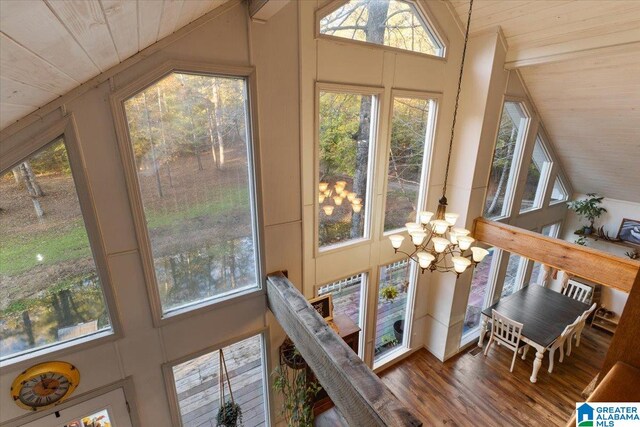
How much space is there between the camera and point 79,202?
2055mm

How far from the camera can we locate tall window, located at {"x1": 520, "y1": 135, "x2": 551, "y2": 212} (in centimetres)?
524

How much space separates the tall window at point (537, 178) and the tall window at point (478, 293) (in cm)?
120

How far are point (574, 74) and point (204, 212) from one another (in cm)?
472

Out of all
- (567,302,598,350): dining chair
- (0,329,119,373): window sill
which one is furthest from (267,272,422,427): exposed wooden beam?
(567,302,598,350): dining chair

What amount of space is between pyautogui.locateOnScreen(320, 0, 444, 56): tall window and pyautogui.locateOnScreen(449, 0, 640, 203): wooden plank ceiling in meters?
0.50

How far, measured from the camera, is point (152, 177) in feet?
7.51

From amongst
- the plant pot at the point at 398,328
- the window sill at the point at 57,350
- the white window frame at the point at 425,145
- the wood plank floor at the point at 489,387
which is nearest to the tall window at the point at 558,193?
the wood plank floor at the point at 489,387

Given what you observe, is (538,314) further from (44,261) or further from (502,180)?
(44,261)

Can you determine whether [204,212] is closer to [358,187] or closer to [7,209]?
[7,209]

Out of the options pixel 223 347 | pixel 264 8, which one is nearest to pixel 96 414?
pixel 223 347

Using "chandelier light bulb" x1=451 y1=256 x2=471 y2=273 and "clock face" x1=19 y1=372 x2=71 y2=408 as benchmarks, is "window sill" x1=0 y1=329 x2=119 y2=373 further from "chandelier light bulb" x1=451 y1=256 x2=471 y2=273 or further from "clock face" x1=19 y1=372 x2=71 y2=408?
"chandelier light bulb" x1=451 y1=256 x2=471 y2=273

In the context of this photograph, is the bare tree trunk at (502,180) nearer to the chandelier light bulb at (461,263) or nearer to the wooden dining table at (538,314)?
the wooden dining table at (538,314)

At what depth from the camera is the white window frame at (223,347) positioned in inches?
105

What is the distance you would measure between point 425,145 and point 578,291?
487cm
